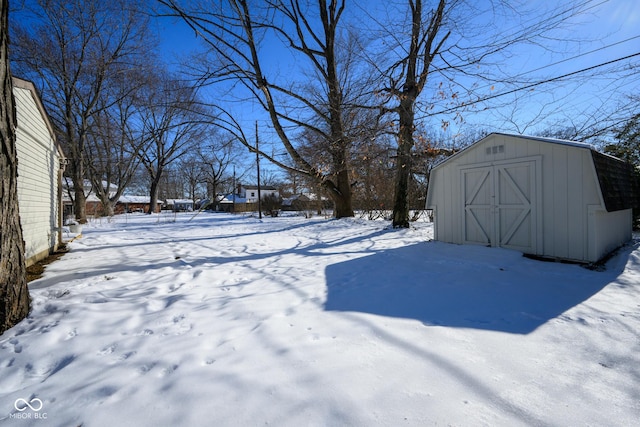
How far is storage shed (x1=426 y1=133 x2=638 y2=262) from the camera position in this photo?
16.3 ft

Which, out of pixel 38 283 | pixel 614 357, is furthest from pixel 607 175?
pixel 38 283

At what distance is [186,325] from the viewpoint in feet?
9.19

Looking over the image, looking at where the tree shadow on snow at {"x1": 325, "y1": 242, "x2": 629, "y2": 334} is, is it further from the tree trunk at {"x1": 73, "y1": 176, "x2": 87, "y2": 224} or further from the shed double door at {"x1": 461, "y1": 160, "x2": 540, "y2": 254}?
the tree trunk at {"x1": 73, "y1": 176, "x2": 87, "y2": 224}

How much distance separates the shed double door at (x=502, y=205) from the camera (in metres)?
5.61

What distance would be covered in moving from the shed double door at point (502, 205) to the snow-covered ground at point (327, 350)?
1270 millimetres

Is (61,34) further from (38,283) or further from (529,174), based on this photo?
(529,174)

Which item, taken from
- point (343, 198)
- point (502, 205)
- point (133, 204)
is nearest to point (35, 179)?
point (502, 205)

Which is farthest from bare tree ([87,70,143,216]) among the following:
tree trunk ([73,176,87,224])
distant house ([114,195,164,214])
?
distant house ([114,195,164,214])

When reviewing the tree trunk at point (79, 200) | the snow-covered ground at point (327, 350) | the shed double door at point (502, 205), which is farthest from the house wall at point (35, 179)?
the tree trunk at point (79, 200)

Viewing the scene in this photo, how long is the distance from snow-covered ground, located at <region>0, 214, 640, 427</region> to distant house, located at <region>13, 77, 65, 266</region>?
2018 millimetres

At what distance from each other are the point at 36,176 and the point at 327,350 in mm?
7639

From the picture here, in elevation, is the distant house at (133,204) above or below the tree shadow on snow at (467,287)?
above

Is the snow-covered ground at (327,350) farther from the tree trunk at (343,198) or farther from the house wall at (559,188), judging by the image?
the tree trunk at (343,198)

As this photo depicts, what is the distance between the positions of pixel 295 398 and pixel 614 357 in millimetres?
2467
